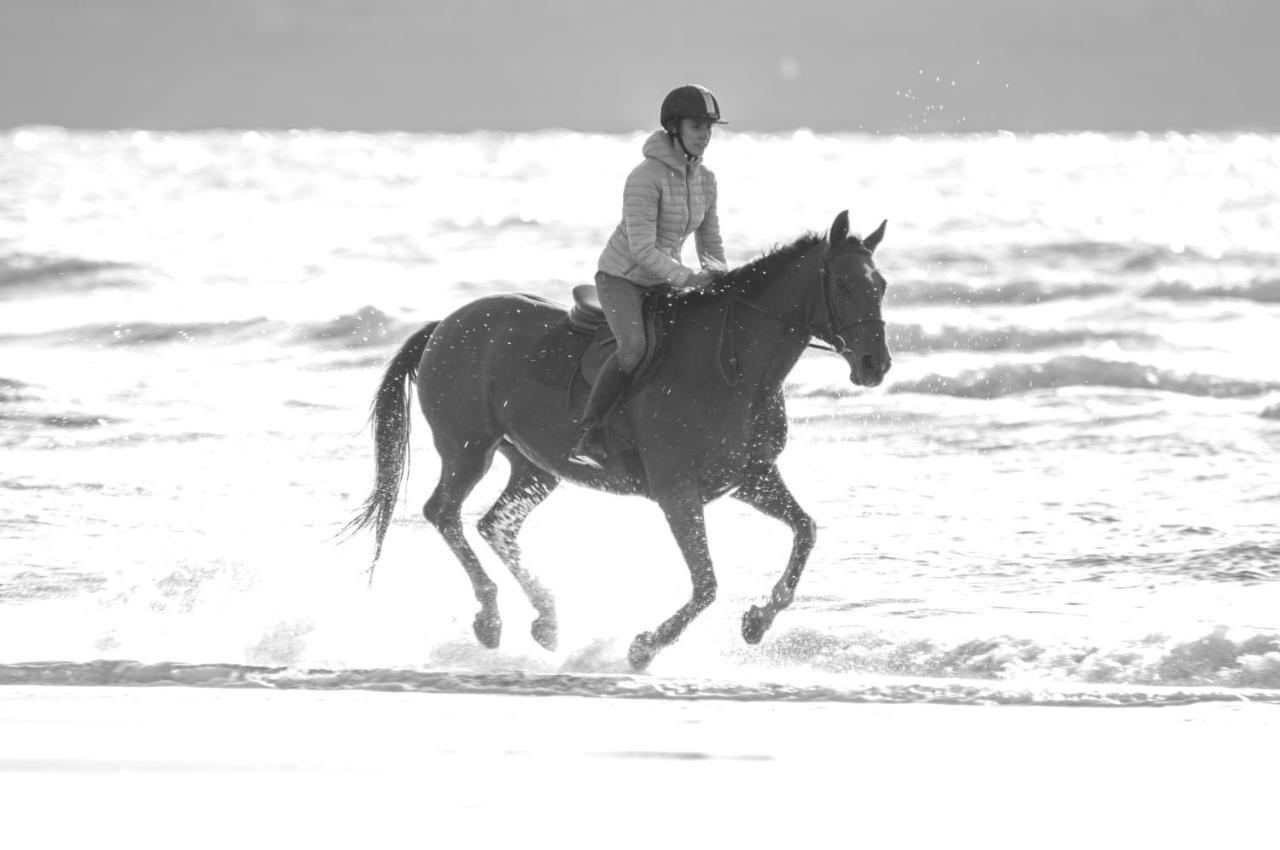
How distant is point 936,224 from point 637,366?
42.0 metres

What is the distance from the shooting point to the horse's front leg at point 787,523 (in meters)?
7.90

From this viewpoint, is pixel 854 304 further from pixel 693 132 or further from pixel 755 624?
pixel 755 624

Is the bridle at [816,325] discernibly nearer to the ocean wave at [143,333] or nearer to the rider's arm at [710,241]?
the rider's arm at [710,241]

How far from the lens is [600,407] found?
26.3ft

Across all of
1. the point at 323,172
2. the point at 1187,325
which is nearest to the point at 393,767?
the point at 1187,325

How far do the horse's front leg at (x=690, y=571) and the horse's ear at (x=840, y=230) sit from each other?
1.31 metres

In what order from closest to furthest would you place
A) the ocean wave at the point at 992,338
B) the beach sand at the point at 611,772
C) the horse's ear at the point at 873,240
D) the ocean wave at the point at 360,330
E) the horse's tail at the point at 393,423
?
1. the beach sand at the point at 611,772
2. the horse's ear at the point at 873,240
3. the horse's tail at the point at 393,423
4. the ocean wave at the point at 360,330
5. the ocean wave at the point at 992,338

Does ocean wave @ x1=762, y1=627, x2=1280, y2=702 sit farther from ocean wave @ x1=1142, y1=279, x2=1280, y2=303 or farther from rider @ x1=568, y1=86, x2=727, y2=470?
ocean wave @ x1=1142, y1=279, x2=1280, y2=303

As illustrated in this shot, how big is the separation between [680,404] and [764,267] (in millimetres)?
730

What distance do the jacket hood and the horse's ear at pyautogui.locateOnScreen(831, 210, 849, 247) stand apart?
0.80 m

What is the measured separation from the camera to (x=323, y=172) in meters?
78.9

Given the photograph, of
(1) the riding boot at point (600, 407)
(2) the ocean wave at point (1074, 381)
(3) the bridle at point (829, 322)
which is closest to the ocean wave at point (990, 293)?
(2) the ocean wave at point (1074, 381)

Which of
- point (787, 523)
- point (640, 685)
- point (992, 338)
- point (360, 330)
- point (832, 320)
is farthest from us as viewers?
point (992, 338)

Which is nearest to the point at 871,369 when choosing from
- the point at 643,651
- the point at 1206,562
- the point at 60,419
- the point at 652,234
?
the point at 652,234
